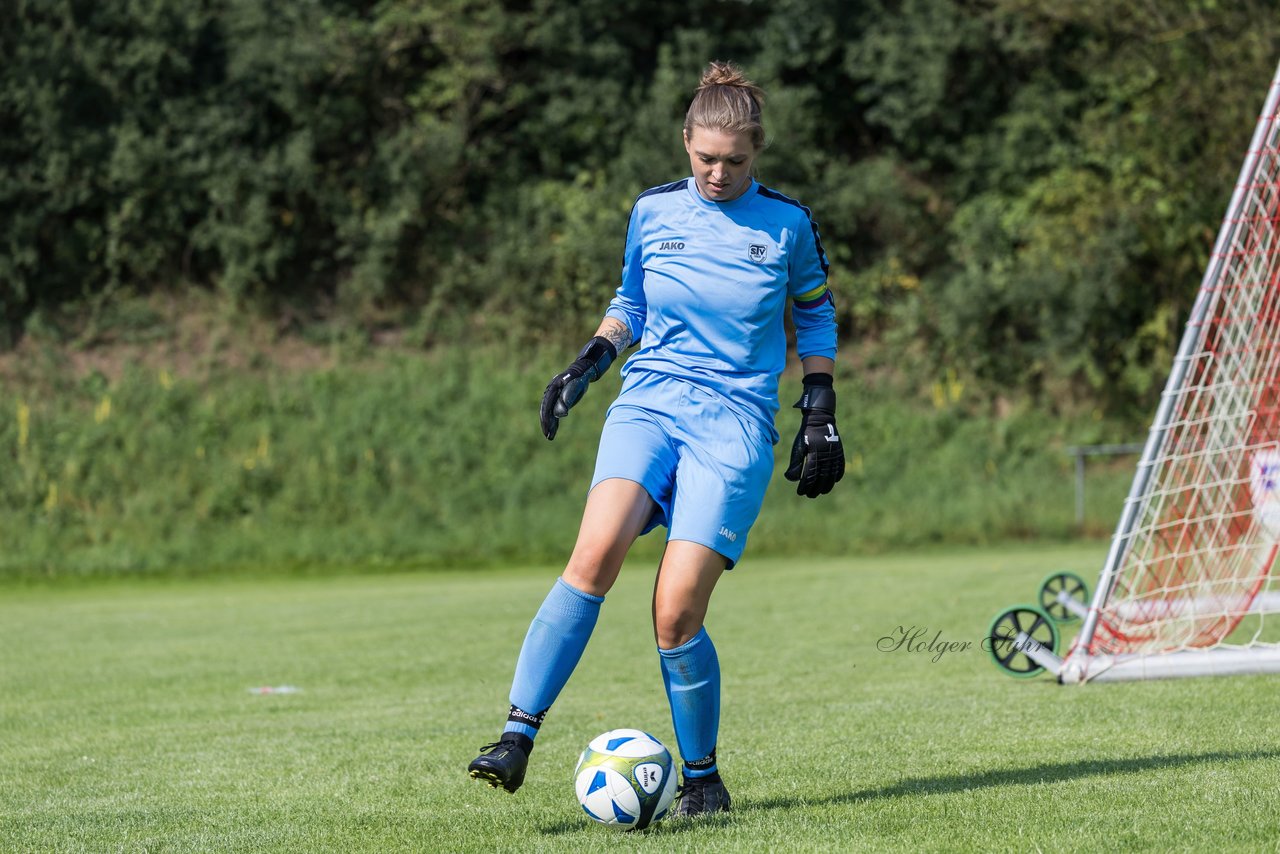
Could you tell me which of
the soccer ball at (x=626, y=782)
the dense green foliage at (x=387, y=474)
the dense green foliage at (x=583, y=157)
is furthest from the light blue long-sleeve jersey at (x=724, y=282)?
the dense green foliage at (x=583, y=157)

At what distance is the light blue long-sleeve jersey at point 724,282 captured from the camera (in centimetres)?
440

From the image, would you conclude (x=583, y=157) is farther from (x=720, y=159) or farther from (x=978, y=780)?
(x=978, y=780)

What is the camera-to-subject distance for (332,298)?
2723 centimetres

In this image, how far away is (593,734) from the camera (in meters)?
6.20

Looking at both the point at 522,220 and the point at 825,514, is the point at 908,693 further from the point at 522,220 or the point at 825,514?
the point at 522,220

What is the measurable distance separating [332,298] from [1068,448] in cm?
1375

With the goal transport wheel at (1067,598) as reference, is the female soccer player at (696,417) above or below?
above

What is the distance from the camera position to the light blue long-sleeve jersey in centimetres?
440

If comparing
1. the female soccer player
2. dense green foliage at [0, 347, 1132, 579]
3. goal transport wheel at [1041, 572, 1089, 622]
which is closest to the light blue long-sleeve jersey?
the female soccer player

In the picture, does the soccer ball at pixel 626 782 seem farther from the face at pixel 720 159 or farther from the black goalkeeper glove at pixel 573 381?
the face at pixel 720 159

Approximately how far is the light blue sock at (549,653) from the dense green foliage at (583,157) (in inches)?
863

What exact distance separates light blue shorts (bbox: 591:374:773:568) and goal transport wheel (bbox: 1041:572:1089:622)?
5685 millimetres

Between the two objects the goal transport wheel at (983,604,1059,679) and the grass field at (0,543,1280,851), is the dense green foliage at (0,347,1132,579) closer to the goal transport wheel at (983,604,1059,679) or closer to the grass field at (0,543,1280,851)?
the grass field at (0,543,1280,851)

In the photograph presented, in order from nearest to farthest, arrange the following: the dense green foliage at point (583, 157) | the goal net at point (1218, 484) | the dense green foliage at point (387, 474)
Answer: the goal net at point (1218, 484)
the dense green foliage at point (387, 474)
the dense green foliage at point (583, 157)
